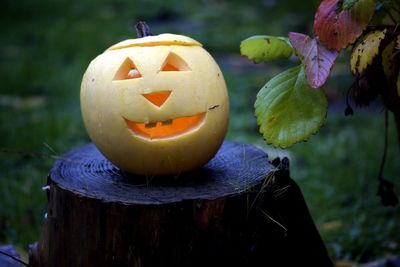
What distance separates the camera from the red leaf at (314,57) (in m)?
1.45

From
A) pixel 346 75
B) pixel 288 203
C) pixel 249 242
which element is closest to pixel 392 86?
pixel 288 203

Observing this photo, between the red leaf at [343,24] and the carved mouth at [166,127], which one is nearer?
the red leaf at [343,24]

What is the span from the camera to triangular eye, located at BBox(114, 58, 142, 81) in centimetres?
169

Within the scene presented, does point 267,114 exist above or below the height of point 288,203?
above

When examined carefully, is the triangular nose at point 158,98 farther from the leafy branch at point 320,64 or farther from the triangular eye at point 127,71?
the leafy branch at point 320,64

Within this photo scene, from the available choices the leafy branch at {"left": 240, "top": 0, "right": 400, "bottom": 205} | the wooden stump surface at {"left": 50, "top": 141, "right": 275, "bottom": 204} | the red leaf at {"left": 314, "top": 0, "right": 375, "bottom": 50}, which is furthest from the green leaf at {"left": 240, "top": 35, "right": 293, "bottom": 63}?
the wooden stump surface at {"left": 50, "top": 141, "right": 275, "bottom": 204}

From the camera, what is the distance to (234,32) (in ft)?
22.5

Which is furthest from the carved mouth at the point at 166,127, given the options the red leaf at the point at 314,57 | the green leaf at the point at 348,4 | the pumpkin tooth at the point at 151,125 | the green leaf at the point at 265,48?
the green leaf at the point at 348,4

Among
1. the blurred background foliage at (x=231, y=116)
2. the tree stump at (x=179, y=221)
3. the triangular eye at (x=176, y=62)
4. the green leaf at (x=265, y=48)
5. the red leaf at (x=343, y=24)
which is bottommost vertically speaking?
the blurred background foliage at (x=231, y=116)

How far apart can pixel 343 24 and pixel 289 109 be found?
0.96ft

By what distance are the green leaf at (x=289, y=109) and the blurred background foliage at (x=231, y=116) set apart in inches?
14.5

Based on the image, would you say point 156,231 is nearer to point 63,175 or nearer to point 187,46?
point 63,175

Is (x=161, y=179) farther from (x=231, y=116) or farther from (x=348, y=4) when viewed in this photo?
(x=231, y=116)

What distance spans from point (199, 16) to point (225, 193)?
251 inches
